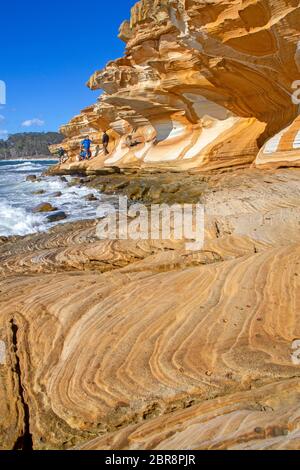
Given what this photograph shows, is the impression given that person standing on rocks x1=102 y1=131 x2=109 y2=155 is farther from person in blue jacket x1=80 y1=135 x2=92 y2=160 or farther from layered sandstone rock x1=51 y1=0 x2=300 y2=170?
layered sandstone rock x1=51 y1=0 x2=300 y2=170

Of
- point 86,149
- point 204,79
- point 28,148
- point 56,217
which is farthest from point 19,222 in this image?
point 28,148

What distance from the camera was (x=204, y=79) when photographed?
11562 mm

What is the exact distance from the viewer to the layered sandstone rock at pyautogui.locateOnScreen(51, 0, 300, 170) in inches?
329

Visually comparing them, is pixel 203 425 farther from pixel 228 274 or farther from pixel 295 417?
pixel 228 274

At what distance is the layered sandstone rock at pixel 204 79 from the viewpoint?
329 inches

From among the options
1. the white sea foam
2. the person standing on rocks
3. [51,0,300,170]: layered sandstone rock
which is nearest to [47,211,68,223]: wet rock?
the white sea foam

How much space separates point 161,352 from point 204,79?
10941mm

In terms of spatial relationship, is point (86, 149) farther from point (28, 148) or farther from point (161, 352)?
point (28, 148)

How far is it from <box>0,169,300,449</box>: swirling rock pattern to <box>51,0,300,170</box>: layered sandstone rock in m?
6.08

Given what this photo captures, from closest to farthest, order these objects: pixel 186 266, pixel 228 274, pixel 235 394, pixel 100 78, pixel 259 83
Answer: pixel 235 394, pixel 228 274, pixel 186 266, pixel 259 83, pixel 100 78

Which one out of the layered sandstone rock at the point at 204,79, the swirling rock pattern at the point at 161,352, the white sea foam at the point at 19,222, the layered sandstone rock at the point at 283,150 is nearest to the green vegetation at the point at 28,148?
the layered sandstone rock at the point at 204,79

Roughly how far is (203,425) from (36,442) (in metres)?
1.05

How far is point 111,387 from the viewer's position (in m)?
2.36

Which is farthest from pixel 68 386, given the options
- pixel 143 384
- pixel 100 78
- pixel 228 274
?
pixel 100 78
